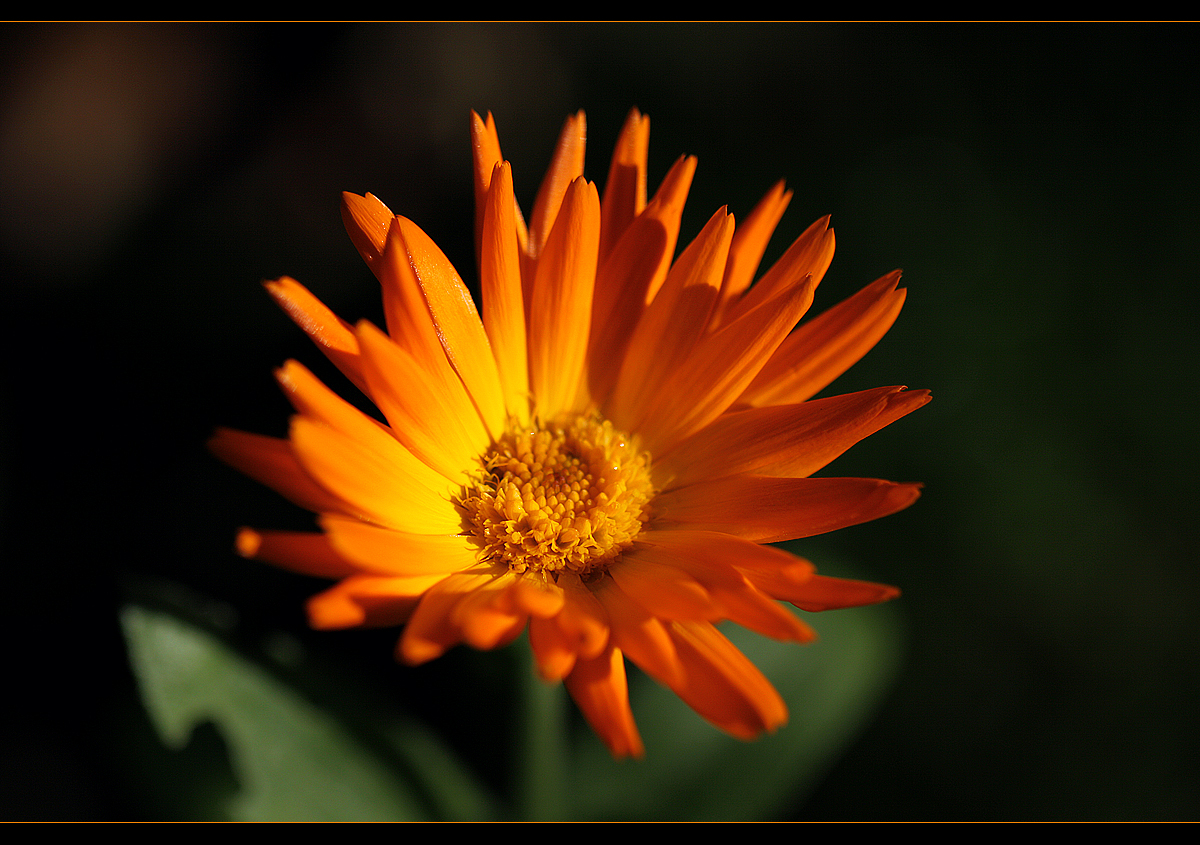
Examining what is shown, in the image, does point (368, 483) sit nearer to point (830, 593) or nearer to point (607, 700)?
point (607, 700)

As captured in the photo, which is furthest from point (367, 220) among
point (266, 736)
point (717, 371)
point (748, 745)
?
point (748, 745)

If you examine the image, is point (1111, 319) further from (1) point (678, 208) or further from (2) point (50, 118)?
(2) point (50, 118)

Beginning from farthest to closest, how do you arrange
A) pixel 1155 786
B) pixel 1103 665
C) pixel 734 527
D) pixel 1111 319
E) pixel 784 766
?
pixel 1111 319
pixel 1103 665
pixel 1155 786
pixel 784 766
pixel 734 527

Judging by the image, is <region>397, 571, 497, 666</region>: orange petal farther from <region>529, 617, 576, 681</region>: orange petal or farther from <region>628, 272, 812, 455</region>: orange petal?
<region>628, 272, 812, 455</region>: orange petal

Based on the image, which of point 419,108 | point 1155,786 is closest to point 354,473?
point 419,108

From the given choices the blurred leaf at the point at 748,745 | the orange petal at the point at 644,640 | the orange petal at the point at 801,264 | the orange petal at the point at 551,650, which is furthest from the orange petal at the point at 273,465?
the blurred leaf at the point at 748,745

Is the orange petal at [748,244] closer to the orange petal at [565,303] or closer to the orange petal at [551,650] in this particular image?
the orange petal at [565,303]
